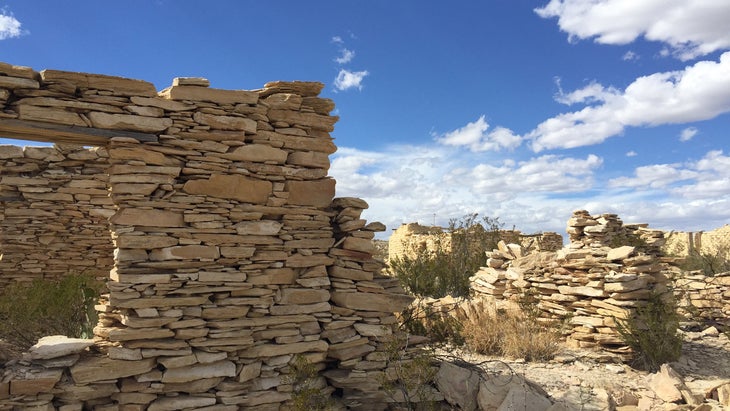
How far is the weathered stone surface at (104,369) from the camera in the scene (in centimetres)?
462

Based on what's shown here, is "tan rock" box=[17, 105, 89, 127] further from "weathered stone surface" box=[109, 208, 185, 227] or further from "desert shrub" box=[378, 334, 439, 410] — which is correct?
"desert shrub" box=[378, 334, 439, 410]

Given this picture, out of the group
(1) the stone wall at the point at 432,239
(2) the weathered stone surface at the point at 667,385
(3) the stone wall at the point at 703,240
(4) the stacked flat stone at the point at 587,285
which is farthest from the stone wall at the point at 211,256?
(3) the stone wall at the point at 703,240

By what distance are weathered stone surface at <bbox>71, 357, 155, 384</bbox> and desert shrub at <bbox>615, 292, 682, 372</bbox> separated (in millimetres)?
6742

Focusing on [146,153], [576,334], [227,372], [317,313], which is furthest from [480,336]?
[146,153]

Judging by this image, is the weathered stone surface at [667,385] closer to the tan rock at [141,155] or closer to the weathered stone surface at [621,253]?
the weathered stone surface at [621,253]

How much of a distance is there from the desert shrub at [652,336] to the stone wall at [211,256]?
4.18 m

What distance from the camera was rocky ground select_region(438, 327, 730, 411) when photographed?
5.84 meters

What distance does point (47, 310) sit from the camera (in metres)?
7.32

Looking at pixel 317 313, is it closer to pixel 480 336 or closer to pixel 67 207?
pixel 480 336

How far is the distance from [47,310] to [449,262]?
8948 mm

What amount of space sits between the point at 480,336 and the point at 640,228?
9514 mm

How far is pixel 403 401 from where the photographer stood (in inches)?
224

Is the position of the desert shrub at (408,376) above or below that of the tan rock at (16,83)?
below

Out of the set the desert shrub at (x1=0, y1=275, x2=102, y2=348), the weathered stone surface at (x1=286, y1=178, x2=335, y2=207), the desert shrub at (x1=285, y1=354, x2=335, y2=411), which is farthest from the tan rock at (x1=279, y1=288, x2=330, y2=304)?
the desert shrub at (x1=0, y1=275, x2=102, y2=348)
